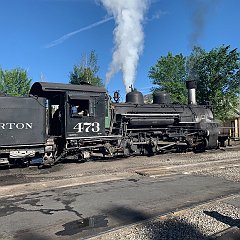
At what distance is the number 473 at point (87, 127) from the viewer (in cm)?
1216

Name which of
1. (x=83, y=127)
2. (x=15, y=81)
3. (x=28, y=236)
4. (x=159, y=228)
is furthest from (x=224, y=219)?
(x=15, y=81)

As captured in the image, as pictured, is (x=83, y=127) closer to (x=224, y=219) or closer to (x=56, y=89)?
(x=56, y=89)

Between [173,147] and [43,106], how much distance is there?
7.22m

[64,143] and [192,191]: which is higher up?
[64,143]

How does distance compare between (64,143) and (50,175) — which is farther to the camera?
(64,143)

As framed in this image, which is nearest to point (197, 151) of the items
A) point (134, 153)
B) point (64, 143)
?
point (134, 153)

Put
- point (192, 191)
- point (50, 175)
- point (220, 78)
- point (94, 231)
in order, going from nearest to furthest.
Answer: point (94, 231) → point (192, 191) → point (50, 175) → point (220, 78)

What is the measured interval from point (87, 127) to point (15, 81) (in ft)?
106

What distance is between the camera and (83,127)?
12.3 meters

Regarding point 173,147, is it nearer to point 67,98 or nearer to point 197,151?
point 197,151

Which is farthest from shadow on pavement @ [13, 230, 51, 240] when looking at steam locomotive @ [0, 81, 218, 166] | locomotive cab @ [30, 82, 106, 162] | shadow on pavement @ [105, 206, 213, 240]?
locomotive cab @ [30, 82, 106, 162]

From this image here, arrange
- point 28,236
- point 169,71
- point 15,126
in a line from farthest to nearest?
1. point 169,71
2. point 15,126
3. point 28,236

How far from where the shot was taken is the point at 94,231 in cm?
482

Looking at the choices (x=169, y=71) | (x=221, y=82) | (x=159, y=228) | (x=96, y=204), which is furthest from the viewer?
(x=169, y=71)
